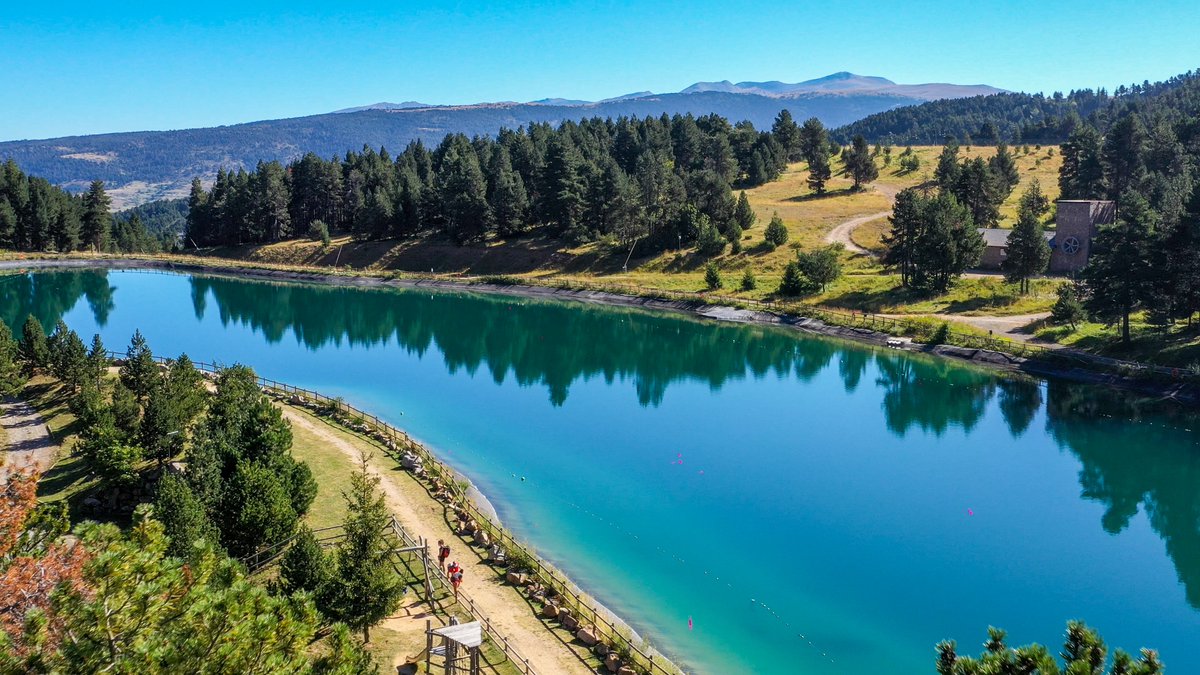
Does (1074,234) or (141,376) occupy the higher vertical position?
(1074,234)

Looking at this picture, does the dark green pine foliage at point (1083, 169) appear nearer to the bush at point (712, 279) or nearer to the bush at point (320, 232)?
the bush at point (712, 279)

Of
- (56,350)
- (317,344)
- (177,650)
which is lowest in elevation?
(317,344)

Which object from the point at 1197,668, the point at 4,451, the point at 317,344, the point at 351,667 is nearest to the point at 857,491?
the point at 1197,668

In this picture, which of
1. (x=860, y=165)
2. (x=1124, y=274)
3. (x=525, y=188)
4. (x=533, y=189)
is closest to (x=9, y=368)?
(x=1124, y=274)

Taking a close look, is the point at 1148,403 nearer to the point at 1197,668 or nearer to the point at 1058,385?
the point at 1058,385

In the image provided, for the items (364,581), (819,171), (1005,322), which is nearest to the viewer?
(364,581)

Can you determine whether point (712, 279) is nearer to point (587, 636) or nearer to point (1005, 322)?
point (1005, 322)

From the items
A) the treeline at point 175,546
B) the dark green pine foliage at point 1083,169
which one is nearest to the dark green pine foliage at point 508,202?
the treeline at point 175,546
